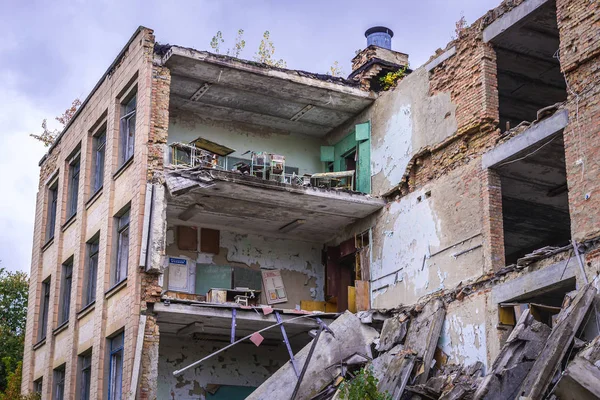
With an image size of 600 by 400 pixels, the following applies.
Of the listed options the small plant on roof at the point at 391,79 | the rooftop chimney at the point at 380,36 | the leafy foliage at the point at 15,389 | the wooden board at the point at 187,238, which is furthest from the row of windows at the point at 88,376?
the rooftop chimney at the point at 380,36

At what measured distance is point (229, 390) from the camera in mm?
23453

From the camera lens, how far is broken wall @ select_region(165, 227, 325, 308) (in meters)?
24.4

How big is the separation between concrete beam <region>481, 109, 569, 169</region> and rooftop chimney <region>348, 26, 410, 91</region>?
18.8ft

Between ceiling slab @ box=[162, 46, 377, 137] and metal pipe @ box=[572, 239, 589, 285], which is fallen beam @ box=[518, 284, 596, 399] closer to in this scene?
metal pipe @ box=[572, 239, 589, 285]

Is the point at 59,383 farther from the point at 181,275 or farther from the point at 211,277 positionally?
the point at 211,277

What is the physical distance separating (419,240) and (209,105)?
269 inches

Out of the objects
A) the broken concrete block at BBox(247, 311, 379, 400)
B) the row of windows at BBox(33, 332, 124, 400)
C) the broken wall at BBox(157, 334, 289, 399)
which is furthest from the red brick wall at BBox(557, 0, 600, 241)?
the row of windows at BBox(33, 332, 124, 400)

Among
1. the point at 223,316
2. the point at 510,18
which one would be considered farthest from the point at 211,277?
the point at 510,18

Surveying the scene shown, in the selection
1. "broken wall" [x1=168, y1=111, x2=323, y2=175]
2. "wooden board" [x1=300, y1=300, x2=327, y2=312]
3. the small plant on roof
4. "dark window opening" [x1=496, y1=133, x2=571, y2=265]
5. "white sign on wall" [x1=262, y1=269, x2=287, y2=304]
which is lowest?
"wooden board" [x1=300, y1=300, x2=327, y2=312]

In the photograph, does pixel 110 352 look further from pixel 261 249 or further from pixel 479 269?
pixel 479 269

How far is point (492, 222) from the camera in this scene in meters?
18.8

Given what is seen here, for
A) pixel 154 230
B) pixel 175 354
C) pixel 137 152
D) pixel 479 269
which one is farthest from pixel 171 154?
pixel 479 269

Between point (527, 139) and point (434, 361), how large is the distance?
478 centimetres

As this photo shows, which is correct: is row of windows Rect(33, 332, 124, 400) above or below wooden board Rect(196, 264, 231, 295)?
below
